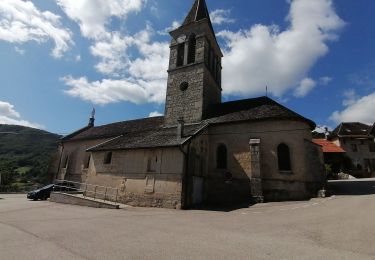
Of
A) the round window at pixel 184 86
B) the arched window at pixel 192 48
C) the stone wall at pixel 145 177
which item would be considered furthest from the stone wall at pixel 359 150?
the stone wall at pixel 145 177

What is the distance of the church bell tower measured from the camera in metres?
21.6

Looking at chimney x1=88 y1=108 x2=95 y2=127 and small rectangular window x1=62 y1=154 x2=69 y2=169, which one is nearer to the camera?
small rectangular window x1=62 y1=154 x2=69 y2=169

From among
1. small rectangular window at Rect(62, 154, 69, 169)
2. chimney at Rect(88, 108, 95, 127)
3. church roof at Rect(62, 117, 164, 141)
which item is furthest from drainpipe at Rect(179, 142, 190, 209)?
chimney at Rect(88, 108, 95, 127)

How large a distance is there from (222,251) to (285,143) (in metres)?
13.0

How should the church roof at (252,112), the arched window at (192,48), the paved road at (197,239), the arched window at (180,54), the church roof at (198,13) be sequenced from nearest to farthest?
the paved road at (197,239), the church roof at (252,112), the arched window at (192,48), the arched window at (180,54), the church roof at (198,13)

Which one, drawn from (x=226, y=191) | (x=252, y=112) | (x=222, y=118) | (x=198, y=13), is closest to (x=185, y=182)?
(x=226, y=191)

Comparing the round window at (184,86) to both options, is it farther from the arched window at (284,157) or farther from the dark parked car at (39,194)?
the dark parked car at (39,194)

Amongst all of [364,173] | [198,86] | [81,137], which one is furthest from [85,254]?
[364,173]

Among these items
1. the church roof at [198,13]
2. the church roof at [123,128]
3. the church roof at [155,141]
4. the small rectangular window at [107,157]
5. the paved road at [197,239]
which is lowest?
the paved road at [197,239]

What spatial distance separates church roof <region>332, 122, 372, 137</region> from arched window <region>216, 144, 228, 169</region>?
1267 inches

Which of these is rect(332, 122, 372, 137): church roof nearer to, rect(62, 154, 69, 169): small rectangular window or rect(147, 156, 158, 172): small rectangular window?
rect(147, 156, 158, 172): small rectangular window

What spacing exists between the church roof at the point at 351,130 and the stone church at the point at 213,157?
93.0 ft

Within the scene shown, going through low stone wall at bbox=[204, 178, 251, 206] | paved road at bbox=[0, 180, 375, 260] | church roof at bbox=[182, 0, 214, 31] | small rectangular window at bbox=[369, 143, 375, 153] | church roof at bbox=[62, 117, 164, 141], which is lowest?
paved road at bbox=[0, 180, 375, 260]

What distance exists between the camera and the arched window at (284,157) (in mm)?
16847
